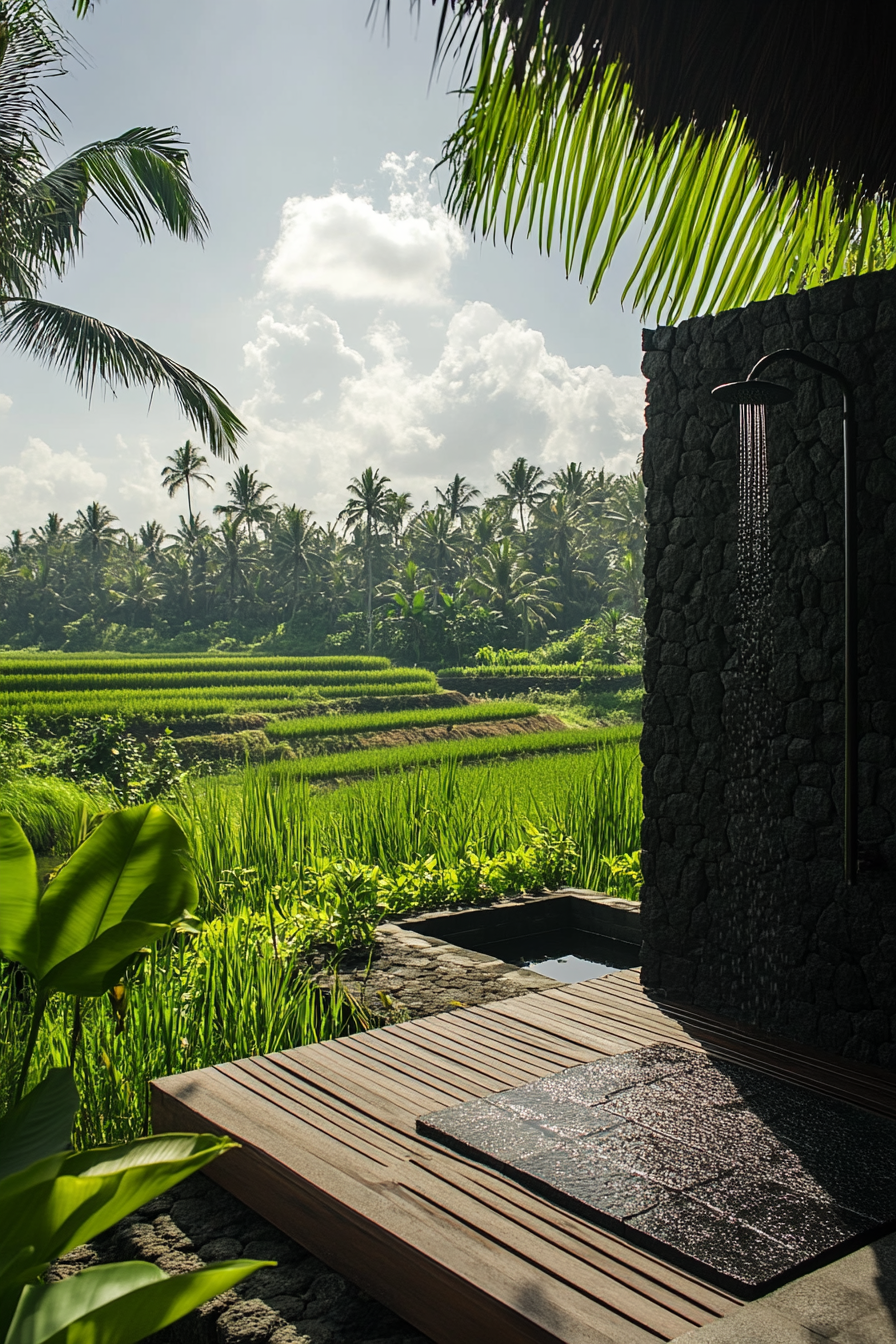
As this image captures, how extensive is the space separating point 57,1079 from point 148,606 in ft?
139

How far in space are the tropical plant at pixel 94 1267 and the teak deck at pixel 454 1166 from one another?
2.50 feet

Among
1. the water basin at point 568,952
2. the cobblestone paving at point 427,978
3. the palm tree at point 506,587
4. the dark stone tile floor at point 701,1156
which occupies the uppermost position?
the palm tree at point 506,587

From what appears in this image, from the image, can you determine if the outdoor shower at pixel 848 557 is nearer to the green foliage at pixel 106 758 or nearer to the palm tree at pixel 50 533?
the green foliage at pixel 106 758

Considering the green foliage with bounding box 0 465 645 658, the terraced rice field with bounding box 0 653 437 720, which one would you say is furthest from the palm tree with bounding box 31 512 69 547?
the terraced rice field with bounding box 0 653 437 720

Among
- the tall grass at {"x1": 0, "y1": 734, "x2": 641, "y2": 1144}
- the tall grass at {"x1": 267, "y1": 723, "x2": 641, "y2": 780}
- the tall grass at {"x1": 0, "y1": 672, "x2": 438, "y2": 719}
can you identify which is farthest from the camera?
the tall grass at {"x1": 0, "y1": 672, "x2": 438, "y2": 719}

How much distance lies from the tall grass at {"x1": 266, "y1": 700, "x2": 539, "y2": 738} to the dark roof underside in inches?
569

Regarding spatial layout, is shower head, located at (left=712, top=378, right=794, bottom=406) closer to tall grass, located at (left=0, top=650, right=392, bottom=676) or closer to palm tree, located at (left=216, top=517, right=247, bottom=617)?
tall grass, located at (left=0, top=650, right=392, bottom=676)

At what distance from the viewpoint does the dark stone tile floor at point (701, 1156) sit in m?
1.77

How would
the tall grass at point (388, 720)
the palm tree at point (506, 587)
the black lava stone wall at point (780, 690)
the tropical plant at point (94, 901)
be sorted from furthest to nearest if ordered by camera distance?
the palm tree at point (506, 587) < the tall grass at point (388, 720) < the black lava stone wall at point (780, 690) < the tropical plant at point (94, 901)

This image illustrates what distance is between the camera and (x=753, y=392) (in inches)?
101

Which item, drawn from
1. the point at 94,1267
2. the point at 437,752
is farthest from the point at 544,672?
the point at 94,1267

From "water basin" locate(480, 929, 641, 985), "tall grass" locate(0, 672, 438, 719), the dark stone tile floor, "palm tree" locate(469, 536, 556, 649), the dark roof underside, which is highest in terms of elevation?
"palm tree" locate(469, 536, 556, 649)

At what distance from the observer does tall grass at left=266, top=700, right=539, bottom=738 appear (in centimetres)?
1623

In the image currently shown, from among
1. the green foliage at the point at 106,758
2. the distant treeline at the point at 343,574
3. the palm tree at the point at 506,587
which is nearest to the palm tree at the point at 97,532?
the distant treeline at the point at 343,574
